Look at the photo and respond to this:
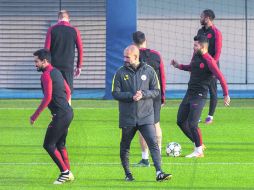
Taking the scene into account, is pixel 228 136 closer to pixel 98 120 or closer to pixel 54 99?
pixel 98 120

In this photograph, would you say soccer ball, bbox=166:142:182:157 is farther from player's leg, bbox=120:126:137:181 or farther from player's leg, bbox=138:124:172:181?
player's leg, bbox=138:124:172:181

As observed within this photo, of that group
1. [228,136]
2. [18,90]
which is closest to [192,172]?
[228,136]

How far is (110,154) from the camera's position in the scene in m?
15.9

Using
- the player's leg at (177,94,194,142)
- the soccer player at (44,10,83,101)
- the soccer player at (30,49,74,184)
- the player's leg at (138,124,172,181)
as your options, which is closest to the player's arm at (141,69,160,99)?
the player's leg at (138,124,172,181)

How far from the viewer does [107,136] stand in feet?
60.2

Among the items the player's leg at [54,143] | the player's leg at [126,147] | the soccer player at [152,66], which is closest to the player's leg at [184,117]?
the soccer player at [152,66]

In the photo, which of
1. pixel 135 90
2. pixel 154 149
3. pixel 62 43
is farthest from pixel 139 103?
pixel 62 43

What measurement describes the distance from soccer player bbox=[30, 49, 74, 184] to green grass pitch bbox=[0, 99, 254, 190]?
0.31 m

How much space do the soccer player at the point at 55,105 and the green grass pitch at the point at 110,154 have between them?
312mm

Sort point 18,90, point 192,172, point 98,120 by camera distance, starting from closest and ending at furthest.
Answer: point 192,172 < point 98,120 < point 18,90

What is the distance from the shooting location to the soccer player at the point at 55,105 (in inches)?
507

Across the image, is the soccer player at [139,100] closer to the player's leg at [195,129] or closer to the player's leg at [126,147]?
the player's leg at [126,147]

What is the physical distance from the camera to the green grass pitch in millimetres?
13117

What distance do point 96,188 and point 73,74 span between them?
5443 mm
